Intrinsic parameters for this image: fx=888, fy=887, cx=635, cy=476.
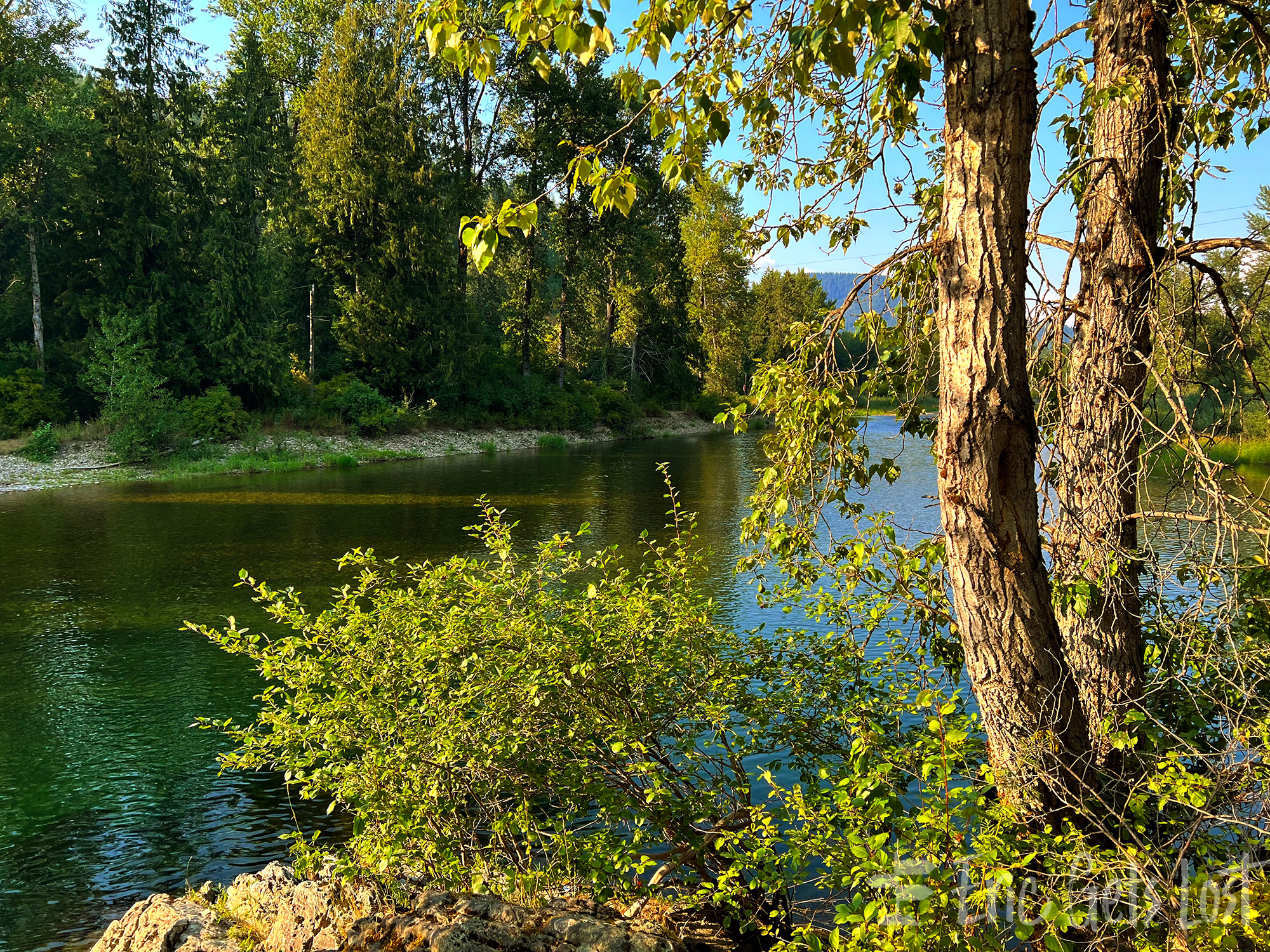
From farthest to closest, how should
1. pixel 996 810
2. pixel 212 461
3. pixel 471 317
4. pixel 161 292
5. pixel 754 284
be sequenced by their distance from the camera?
pixel 754 284, pixel 471 317, pixel 161 292, pixel 212 461, pixel 996 810

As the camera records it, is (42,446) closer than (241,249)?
Yes

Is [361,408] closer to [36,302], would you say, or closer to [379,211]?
[379,211]

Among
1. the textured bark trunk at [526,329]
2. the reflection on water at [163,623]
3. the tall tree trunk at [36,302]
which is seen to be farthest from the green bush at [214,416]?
the textured bark trunk at [526,329]

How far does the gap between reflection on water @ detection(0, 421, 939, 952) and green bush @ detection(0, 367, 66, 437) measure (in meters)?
6.34

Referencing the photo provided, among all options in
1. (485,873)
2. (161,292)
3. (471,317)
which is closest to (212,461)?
(161,292)

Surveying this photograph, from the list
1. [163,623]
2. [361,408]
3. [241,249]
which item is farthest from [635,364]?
[163,623]

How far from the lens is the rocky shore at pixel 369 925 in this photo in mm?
3814

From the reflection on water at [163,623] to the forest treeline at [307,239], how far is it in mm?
7088

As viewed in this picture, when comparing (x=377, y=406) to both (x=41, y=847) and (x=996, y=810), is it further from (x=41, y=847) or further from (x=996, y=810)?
(x=996, y=810)

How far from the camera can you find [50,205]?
29.7 meters

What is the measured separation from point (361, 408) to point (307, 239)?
725cm

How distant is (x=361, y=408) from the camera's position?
34125 millimetres

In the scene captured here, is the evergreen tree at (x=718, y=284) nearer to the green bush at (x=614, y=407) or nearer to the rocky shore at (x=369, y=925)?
the green bush at (x=614, y=407)

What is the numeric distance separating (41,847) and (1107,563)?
6808 mm
